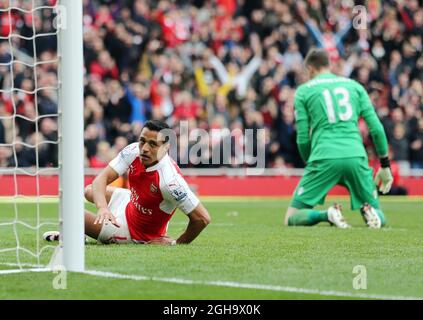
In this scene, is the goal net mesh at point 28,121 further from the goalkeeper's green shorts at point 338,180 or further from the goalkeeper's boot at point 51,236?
the goalkeeper's boot at point 51,236

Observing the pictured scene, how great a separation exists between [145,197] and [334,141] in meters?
3.71

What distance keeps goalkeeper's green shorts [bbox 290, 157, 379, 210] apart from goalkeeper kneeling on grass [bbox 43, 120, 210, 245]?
124 inches

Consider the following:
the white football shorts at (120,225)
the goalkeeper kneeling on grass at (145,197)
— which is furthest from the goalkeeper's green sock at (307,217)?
the white football shorts at (120,225)

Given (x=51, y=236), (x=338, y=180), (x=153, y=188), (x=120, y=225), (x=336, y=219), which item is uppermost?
(x=153, y=188)

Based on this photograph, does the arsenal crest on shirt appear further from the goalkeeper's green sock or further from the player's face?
the goalkeeper's green sock

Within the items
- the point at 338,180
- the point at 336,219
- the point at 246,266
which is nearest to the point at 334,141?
the point at 338,180

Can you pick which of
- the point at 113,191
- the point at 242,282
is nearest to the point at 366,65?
the point at 113,191

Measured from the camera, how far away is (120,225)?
966 centimetres

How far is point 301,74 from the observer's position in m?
23.3

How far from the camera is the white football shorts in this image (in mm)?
9656

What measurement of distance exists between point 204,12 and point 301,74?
2928mm

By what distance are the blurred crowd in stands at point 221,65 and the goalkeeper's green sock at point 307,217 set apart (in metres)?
7.86

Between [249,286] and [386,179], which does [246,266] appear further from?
[386,179]

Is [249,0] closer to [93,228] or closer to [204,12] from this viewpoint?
[204,12]
